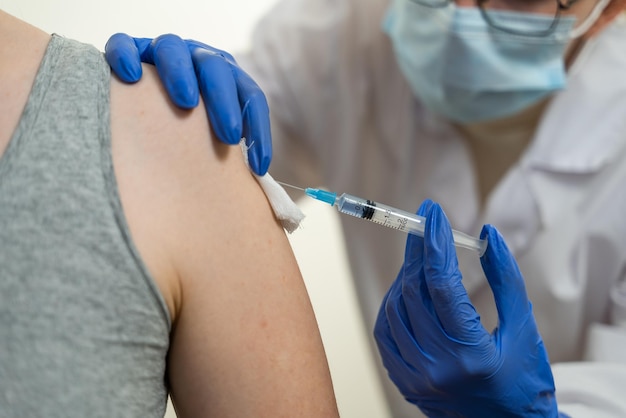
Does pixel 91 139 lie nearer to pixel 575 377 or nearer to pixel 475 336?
pixel 475 336

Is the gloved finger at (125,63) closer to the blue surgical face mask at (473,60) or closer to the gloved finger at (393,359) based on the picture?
the gloved finger at (393,359)

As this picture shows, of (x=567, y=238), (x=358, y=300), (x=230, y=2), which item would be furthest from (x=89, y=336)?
(x=230, y=2)

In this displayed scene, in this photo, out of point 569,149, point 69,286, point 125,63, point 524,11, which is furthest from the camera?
point 569,149

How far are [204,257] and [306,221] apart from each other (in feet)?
4.29

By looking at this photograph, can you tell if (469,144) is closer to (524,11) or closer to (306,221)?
(524,11)

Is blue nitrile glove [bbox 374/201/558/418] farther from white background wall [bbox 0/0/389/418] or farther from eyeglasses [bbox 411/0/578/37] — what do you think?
white background wall [bbox 0/0/389/418]

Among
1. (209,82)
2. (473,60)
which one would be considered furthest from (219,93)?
(473,60)

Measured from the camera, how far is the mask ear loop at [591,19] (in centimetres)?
117

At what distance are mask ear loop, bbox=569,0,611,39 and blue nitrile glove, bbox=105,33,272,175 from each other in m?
0.71

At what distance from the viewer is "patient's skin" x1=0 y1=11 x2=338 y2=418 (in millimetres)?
628

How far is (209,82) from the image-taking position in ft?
2.49

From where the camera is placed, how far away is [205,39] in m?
1.70

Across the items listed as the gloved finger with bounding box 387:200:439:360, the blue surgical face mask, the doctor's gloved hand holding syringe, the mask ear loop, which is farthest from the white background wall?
the mask ear loop

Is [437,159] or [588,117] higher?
[588,117]
